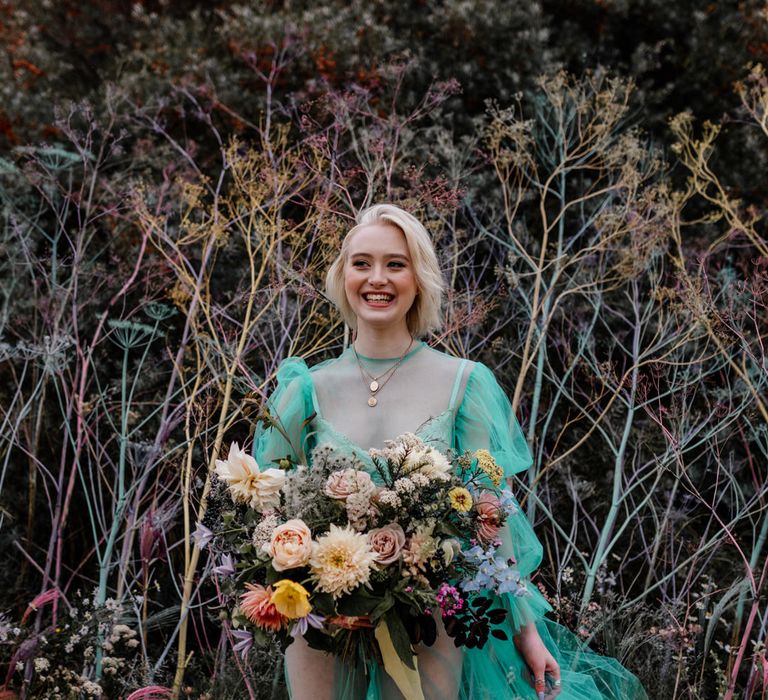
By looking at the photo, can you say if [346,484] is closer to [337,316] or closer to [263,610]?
[263,610]

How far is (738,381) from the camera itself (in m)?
4.57

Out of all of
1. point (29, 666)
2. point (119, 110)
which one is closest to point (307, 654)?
point (29, 666)

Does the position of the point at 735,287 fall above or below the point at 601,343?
above

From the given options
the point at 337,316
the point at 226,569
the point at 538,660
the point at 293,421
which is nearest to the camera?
the point at 226,569

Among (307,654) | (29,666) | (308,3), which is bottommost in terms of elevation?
(29,666)

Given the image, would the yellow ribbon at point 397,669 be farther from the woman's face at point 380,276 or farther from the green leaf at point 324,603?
the woman's face at point 380,276

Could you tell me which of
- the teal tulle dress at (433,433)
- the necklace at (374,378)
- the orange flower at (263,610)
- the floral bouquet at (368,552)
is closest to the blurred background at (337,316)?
the teal tulle dress at (433,433)

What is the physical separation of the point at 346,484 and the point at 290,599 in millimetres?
314

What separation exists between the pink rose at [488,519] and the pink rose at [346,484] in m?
0.33

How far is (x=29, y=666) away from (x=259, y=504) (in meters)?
2.56

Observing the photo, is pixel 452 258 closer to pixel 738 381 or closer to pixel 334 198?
pixel 334 198

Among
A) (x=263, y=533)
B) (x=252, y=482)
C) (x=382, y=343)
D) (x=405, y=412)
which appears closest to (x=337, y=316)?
(x=382, y=343)

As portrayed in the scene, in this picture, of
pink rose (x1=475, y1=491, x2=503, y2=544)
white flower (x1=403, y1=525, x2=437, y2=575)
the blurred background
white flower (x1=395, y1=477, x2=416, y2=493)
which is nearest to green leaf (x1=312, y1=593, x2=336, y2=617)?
white flower (x1=403, y1=525, x2=437, y2=575)

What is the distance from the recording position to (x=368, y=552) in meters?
2.04
